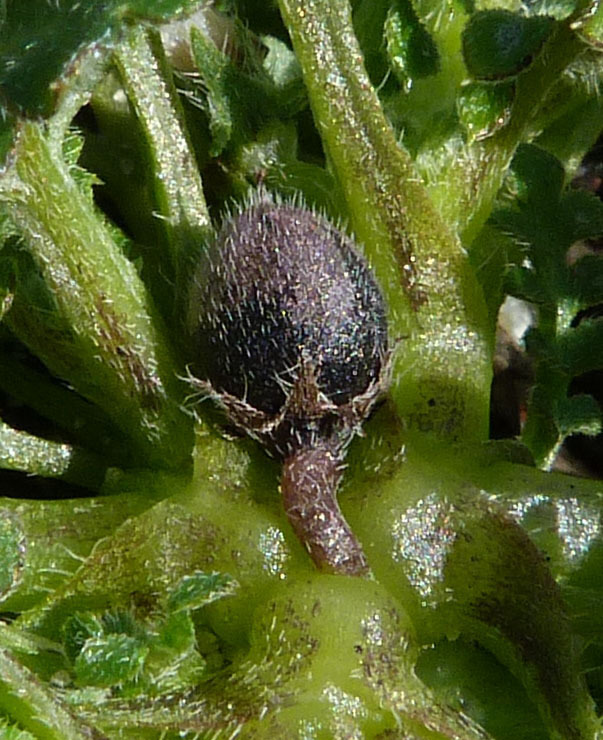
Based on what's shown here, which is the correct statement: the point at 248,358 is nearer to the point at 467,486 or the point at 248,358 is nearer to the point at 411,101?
the point at 467,486

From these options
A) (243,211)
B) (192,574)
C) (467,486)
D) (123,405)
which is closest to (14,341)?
(123,405)

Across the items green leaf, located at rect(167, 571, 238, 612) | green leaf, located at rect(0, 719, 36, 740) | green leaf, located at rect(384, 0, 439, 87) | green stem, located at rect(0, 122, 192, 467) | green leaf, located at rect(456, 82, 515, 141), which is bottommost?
green leaf, located at rect(0, 719, 36, 740)

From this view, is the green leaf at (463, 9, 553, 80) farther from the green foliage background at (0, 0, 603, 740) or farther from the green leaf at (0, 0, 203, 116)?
the green leaf at (0, 0, 203, 116)

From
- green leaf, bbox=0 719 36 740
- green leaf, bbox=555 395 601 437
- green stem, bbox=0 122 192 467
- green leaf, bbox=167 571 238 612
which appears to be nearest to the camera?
green leaf, bbox=0 719 36 740

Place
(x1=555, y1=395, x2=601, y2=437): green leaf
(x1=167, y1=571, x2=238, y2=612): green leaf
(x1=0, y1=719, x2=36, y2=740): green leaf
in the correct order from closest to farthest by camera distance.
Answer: (x1=0, y1=719, x2=36, y2=740): green leaf
(x1=167, y1=571, x2=238, y2=612): green leaf
(x1=555, y1=395, x2=601, y2=437): green leaf

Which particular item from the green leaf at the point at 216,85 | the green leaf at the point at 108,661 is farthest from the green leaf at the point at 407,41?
the green leaf at the point at 108,661

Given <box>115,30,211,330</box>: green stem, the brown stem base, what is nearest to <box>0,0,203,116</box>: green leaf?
<box>115,30,211,330</box>: green stem

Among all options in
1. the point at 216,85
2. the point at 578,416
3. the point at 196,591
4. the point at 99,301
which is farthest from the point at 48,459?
the point at 578,416
